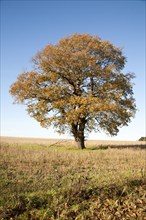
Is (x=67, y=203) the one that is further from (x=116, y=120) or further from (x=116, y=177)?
(x=116, y=120)

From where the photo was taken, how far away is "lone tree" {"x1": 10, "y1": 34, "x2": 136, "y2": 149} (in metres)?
30.5

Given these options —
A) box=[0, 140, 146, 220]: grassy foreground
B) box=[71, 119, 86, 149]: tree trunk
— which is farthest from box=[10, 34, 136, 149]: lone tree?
box=[0, 140, 146, 220]: grassy foreground

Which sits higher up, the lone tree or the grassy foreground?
the lone tree

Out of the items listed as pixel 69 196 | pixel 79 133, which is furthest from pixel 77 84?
pixel 69 196

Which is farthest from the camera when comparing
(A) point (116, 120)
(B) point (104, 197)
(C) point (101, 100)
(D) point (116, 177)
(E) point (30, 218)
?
(A) point (116, 120)

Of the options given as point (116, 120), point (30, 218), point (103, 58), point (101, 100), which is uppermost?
point (103, 58)

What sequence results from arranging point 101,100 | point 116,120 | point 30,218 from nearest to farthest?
1. point 30,218
2. point 101,100
3. point 116,120

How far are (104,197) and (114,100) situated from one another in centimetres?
2174

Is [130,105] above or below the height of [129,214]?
above

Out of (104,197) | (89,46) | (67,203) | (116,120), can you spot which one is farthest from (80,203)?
(89,46)

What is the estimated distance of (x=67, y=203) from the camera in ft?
28.7

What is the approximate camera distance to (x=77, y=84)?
3222cm

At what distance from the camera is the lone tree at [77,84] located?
30.5m

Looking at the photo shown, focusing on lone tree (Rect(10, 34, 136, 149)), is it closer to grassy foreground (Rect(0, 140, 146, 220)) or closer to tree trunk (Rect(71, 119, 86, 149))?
tree trunk (Rect(71, 119, 86, 149))
